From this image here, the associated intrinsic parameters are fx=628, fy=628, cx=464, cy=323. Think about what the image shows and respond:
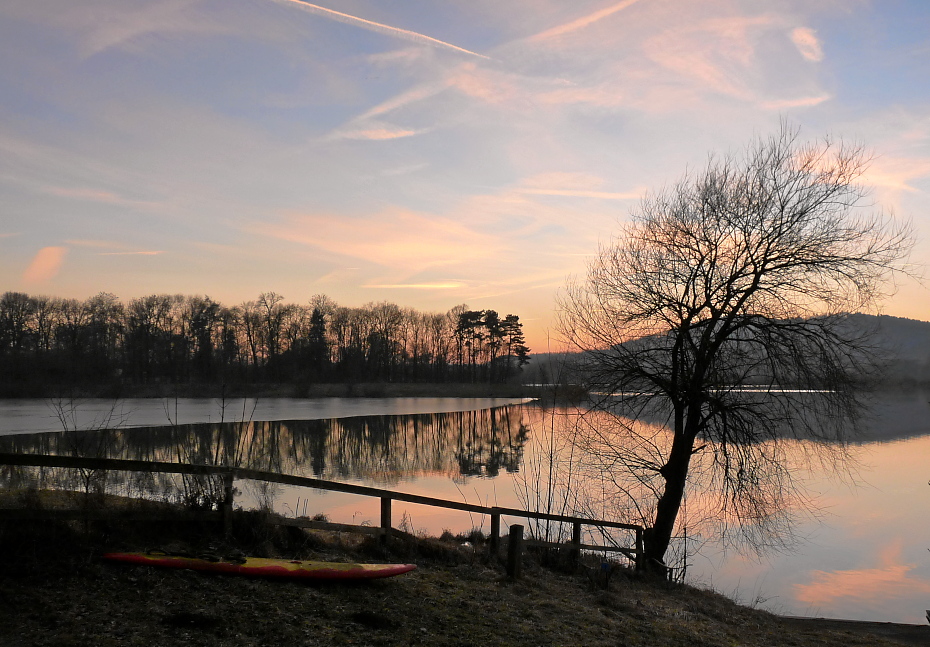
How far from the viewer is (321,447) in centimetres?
2727

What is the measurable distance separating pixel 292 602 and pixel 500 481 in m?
15.6

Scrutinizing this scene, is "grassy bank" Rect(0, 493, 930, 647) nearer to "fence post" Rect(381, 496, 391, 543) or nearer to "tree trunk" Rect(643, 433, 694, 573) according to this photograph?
"fence post" Rect(381, 496, 391, 543)

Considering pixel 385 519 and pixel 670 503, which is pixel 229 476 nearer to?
pixel 385 519

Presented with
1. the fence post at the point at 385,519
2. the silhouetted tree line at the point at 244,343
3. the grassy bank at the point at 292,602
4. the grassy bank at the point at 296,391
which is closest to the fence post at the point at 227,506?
the grassy bank at the point at 292,602

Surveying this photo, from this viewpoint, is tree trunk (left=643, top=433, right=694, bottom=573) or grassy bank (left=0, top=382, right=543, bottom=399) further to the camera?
grassy bank (left=0, top=382, right=543, bottom=399)

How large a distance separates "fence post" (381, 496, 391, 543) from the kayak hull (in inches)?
46.6

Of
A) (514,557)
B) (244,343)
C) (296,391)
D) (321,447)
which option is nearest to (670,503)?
(514,557)

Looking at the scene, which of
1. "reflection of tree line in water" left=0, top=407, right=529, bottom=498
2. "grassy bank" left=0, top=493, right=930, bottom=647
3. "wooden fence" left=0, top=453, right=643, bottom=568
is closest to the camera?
"grassy bank" left=0, top=493, right=930, bottom=647

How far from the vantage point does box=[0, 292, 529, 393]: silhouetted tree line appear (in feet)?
222

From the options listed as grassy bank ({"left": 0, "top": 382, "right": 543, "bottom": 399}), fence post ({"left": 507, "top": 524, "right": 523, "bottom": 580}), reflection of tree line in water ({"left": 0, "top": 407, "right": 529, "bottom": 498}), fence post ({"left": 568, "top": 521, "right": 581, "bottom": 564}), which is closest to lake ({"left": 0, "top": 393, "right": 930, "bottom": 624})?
reflection of tree line in water ({"left": 0, "top": 407, "right": 529, "bottom": 498})

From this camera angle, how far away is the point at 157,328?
77125 mm

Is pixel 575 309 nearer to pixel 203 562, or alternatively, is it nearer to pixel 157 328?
pixel 203 562

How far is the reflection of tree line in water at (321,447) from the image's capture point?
16938mm

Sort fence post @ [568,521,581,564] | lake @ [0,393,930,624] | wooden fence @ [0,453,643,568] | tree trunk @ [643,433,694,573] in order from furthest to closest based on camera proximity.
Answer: lake @ [0,393,930,624] < tree trunk @ [643,433,694,573] < fence post @ [568,521,581,564] < wooden fence @ [0,453,643,568]
